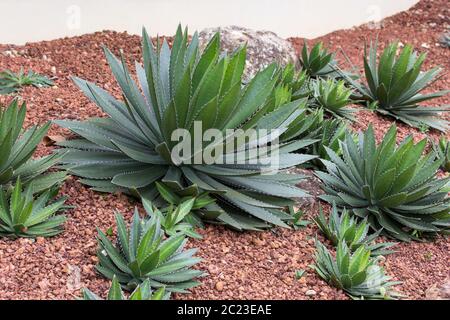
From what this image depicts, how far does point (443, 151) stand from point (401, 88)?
2.50 ft

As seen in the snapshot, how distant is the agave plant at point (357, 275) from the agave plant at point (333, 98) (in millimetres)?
1938

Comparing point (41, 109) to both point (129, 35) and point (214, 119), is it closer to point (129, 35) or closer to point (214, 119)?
point (214, 119)

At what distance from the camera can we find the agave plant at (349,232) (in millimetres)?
3604

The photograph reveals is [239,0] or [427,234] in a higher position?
[239,0]

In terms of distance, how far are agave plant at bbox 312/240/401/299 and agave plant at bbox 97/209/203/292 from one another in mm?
739

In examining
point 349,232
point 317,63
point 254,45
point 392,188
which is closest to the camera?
point 349,232

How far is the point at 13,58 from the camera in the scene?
5.53 metres

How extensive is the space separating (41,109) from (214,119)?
1557mm

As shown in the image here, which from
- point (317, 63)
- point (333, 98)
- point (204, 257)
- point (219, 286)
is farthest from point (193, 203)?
point (317, 63)

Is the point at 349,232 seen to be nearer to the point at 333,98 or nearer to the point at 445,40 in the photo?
the point at 333,98

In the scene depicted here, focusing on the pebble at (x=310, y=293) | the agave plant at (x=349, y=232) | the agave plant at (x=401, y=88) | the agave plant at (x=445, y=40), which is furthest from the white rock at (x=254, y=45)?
the agave plant at (x=445, y=40)

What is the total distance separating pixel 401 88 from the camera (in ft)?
18.5

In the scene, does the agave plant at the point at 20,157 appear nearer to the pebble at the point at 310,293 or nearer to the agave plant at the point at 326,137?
the pebble at the point at 310,293

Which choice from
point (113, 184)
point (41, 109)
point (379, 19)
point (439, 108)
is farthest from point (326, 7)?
point (113, 184)
